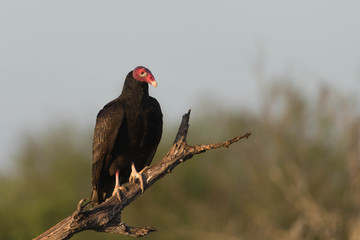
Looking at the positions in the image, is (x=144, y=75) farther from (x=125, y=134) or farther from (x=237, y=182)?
(x=237, y=182)

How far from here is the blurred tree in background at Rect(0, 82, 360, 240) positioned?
23.3 metres

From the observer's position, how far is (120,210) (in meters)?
6.87

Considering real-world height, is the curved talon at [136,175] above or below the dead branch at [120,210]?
above

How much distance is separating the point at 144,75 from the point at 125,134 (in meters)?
0.75

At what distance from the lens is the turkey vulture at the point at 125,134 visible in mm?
7816

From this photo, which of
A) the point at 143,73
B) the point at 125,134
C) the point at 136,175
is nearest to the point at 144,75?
the point at 143,73

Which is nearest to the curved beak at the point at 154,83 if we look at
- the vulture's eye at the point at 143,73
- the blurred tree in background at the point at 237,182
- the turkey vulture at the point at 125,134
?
the turkey vulture at the point at 125,134

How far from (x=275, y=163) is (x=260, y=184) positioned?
1407 mm

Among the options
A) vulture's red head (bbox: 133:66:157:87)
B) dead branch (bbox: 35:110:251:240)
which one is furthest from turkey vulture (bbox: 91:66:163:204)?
dead branch (bbox: 35:110:251:240)

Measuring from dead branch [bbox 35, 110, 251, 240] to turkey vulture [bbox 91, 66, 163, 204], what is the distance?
676mm

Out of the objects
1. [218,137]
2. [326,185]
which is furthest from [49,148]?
[326,185]

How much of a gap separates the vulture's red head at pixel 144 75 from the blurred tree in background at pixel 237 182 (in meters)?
13.2

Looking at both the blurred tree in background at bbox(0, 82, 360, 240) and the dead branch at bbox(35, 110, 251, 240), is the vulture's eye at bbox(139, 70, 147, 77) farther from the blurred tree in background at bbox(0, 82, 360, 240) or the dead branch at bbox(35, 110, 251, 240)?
the blurred tree in background at bbox(0, 82, 360, 240)

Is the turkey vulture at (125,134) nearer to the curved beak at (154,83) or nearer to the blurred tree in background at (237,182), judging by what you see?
the curved beak at (154,83)
